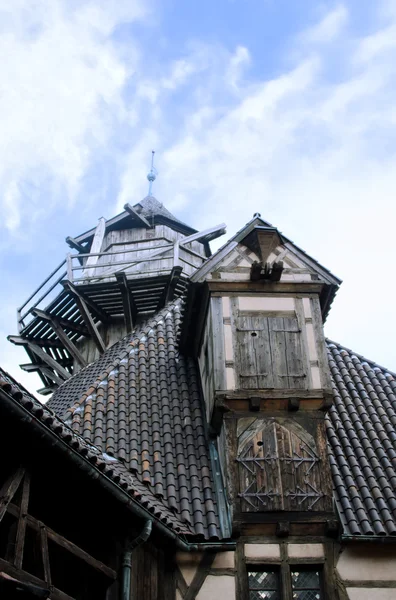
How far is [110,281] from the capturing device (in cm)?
1858

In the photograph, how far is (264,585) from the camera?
9.99 meters

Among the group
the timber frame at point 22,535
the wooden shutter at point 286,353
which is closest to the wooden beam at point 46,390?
the wooden shutter at point 286,353

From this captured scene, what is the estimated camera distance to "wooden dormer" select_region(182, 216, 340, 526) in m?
10.5

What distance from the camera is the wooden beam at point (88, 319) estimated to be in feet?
60.3

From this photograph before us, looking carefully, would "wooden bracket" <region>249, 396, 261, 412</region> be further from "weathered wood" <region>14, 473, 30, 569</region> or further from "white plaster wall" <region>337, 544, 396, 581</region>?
"weathered wood" <region>14, 473, 30, 569</region>

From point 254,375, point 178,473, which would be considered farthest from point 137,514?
point 254,375

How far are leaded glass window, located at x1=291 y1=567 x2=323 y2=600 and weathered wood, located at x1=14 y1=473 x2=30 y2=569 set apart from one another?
14.9 feet

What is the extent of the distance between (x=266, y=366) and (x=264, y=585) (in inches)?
122

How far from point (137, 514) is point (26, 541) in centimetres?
148

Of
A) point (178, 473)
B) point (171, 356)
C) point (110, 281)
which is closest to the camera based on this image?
point (178, 473)

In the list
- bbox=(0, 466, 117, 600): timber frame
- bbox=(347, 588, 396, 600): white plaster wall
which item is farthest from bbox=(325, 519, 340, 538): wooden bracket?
bbox=(0, 466, 117, 600): timber frame

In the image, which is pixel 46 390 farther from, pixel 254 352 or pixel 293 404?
pixel 293 404

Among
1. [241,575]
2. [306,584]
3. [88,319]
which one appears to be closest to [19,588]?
[241,575]

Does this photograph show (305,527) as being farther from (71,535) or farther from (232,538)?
(71,535)
